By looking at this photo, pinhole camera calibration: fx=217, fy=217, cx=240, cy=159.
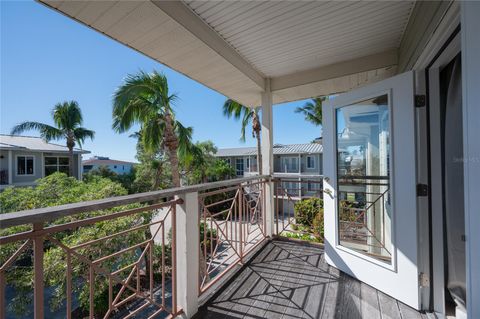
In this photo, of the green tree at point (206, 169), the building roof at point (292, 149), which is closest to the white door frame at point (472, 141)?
the green tree at point (206, 169)

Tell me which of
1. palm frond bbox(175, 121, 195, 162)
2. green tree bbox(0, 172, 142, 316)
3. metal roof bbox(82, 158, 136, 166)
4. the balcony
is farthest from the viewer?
metal roof bbox(82, 158, 136, 166)

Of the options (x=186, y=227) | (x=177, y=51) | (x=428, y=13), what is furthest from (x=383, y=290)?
(x=177, y=51)

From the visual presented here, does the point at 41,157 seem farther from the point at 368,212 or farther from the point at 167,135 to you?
the point at 368,212

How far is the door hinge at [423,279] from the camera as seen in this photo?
5.01 feet

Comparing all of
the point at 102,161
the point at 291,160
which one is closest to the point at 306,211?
the point at 291,160

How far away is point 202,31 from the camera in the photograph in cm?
184

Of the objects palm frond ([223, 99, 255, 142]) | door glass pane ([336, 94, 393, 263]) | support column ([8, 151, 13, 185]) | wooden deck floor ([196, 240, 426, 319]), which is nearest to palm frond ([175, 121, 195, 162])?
palm frond ([223, 99, 255, 142])

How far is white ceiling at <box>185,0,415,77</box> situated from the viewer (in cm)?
166

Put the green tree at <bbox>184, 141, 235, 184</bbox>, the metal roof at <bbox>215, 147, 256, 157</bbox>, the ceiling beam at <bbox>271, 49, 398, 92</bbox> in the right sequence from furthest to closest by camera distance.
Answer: the metal roof at <bbox>215, 147, 256, 157</bbox> < the green tree at <bbox>184, 141, 235, 184</bbox> < the ceiling beam at <bbox>271, 49, 398, 92</bbox>

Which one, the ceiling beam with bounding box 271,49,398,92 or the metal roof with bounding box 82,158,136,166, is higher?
the ceiling beam with bounding box 271,49,398,92

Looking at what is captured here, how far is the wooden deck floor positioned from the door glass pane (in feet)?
1.17

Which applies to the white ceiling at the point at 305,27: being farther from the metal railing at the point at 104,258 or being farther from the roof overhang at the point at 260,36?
the metal railing at the point at 104,258

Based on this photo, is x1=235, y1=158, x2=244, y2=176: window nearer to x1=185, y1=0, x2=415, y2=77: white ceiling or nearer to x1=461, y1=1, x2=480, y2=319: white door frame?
x1=185, y1=0, x2=415, y2=77: white ceiling

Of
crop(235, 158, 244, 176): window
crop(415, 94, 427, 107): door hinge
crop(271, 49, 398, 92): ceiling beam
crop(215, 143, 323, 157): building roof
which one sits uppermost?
crop(271, 49, 398, 92): ceiling beam
